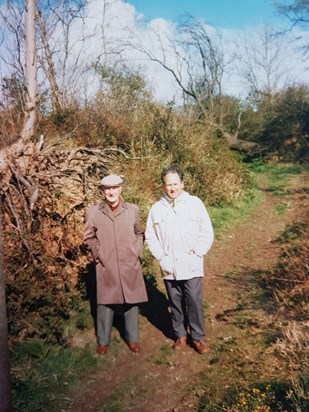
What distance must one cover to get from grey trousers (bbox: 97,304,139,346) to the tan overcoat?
208 mm

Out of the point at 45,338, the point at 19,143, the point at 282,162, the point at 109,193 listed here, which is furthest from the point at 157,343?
the point at 282,162

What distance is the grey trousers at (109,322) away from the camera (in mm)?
4348

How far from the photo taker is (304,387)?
3.22 meters

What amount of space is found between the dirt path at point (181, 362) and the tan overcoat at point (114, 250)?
2.65 ft

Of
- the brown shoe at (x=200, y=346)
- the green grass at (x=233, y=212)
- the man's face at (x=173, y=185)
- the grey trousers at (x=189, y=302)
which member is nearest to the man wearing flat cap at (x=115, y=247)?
the grey trousers at (x=189, y=302)

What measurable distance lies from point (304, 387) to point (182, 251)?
1758mm

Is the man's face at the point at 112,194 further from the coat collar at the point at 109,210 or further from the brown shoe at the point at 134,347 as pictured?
the brown shoe at the point at 134,347

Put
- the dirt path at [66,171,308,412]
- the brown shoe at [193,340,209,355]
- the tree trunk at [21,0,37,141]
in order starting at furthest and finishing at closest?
the tree trunk at [21,0,37,141] < the brown shoe at [193,340,209,355] < the dirt path at [66,171,308,412]

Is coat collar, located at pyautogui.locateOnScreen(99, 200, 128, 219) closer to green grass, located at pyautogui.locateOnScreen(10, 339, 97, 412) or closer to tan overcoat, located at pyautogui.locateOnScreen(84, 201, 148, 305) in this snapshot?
tan overcoat, located at pyautogui.locateOnScreen(84, 201, 148, 305)

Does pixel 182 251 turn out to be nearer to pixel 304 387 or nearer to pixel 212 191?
pixel 304 387

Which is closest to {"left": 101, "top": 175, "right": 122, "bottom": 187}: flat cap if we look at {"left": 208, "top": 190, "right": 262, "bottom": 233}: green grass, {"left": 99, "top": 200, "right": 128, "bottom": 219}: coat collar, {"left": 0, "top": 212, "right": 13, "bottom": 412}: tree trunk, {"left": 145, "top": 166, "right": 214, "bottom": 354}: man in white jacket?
{"left": 99, "top": 200, "right": 128, "bottom": 219}: coat collar

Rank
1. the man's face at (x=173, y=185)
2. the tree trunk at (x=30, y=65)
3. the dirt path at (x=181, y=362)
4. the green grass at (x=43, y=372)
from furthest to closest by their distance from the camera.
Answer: the tree trunk at (x=30, y=65)
the man's face at (x=173, y=185)
the dirt path at (x=181, y=362)
the green grass at (x=43, y=372)

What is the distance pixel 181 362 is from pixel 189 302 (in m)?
0.76

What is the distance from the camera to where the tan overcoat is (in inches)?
163
